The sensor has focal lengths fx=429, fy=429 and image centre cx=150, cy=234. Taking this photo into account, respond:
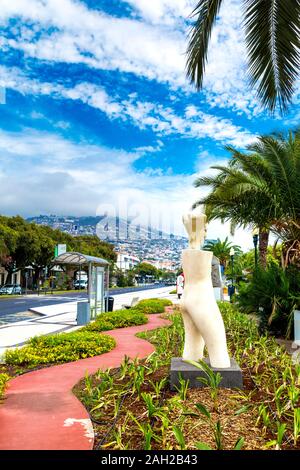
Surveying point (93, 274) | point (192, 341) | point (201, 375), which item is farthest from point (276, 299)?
point (93, 274)

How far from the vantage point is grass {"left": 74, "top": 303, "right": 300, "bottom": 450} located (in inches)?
153

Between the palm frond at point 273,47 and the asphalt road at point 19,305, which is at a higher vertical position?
the palm frond at point 273,47

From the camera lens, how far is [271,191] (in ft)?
40.4

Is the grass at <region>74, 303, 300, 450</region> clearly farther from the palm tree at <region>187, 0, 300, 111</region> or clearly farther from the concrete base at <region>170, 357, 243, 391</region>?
the palm tree at <region>187, 0, 300, 111</region>

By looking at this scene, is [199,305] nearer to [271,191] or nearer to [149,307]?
[271,191]

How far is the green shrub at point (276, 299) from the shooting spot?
384 inches

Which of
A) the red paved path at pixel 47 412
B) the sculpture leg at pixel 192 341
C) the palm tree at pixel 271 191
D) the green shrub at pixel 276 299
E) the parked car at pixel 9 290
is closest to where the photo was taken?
the red paved path at pixel 47 412

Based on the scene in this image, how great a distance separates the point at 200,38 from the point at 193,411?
18.4 feet

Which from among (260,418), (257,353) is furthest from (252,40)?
(260,418)

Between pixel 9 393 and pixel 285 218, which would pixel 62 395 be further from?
pixel 285 218

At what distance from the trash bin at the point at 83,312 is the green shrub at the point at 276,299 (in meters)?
5.93

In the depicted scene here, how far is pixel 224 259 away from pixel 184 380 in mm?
37463

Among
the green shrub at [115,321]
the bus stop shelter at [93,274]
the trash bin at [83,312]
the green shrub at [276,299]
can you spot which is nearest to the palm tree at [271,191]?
the green shrub at [276,299]

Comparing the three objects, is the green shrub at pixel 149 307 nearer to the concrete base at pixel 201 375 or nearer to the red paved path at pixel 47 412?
the red paved path at pixel 47 412
